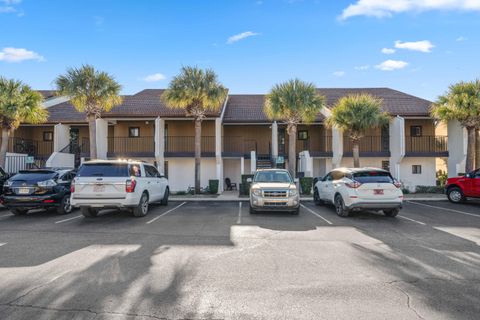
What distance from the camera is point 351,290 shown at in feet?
14.3

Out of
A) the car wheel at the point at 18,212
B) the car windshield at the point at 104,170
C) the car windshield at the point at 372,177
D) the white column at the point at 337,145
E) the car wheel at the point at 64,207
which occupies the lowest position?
the car wheel at the point at 18,212

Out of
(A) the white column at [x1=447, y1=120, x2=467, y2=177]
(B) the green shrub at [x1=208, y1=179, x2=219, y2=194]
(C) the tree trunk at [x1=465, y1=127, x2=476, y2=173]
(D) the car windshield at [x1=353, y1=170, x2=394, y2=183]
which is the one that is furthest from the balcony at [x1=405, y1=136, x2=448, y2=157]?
(B) the green shrub at [x1=208, y1=179, x2=219, y2=194]

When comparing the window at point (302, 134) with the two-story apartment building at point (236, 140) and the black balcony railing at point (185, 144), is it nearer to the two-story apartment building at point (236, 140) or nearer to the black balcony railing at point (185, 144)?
the two-story apartment building at point (236, 140)

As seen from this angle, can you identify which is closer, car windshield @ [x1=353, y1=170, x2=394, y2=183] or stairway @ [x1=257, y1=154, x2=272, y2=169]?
car windshield @ [x1=353, y1=170, x2=394, y2=183]

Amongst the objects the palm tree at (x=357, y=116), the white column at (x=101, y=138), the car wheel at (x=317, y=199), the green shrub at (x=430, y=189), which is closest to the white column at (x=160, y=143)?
the white column at (x=101, y=138)

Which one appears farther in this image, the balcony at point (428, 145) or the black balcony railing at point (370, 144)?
the black balcony railing at point (370, 144)

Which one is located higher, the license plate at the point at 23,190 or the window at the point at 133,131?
the window at the point at 133,131

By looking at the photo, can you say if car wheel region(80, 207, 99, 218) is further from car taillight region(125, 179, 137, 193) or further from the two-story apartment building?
the two-story apartment building

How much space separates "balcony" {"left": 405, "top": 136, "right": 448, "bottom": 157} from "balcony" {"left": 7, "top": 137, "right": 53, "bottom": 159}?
27.5 metres

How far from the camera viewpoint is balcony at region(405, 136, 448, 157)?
20719 millimetres

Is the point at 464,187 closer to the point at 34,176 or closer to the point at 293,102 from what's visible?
the point at 293,102

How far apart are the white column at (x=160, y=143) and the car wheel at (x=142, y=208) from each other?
9.92 metres

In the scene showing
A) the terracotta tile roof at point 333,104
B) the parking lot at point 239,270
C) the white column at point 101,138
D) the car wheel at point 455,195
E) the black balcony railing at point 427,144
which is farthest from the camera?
the terracotta tile roof at point 333,104

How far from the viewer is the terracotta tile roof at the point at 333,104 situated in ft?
69.6
